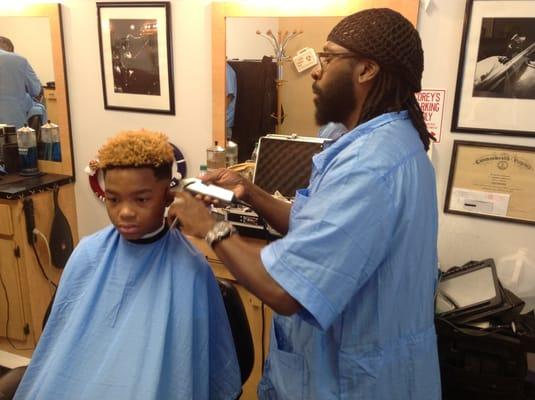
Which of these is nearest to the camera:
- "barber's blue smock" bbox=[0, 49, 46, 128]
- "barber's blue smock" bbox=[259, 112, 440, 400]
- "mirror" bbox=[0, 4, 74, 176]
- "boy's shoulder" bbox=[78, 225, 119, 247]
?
"barber's blue smock" bbox=[259, 112, 440, 400]

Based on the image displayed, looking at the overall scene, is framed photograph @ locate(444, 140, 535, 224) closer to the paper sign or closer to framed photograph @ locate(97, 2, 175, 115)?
the paper sign

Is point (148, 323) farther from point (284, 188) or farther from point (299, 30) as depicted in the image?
point (299, 30)

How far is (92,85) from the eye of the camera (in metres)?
2.27

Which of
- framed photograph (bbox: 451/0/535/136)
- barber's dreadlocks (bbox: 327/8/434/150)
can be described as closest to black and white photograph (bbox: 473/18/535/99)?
framed photograph (bbox: 451/0/535/136)

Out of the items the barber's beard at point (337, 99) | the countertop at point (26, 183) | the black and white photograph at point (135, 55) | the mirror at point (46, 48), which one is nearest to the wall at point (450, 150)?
the barber's beard at point (337, 99)

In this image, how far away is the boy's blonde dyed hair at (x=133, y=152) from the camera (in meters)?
1.06

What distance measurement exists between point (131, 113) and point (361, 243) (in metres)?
1.69

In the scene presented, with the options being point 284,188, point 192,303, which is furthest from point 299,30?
point 192,303

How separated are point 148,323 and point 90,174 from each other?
1482 millimetres

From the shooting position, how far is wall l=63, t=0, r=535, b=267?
1657mm

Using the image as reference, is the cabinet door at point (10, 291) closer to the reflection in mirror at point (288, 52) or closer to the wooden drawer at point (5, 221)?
the wooden drawer at point (5, 221)

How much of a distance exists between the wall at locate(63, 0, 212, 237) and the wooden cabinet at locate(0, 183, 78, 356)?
9.3 inches

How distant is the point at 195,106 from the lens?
6.88 feet

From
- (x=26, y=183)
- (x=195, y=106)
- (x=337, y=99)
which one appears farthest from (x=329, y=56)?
(x=26, y=183)
